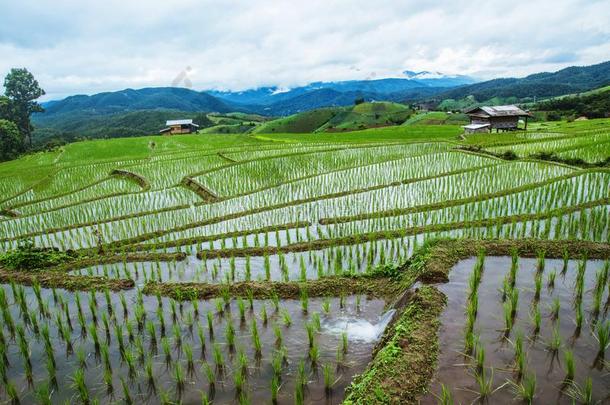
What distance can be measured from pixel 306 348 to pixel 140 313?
2186 millimetres

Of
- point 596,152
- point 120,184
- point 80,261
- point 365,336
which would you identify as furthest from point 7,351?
point 596,152

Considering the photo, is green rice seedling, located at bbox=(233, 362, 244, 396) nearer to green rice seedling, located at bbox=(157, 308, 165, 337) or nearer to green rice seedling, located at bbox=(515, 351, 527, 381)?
green rice seedling, located at bbox=(157, 308, 165, 337)

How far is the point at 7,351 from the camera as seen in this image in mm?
4332

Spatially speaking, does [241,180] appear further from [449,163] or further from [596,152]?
[596,152]

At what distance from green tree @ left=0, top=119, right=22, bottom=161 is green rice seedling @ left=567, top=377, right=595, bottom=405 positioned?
40689 mm

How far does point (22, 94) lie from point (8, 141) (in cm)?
1206

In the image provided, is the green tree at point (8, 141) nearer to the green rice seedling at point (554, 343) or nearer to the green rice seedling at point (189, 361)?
the green rice seedling at point (189, 361)

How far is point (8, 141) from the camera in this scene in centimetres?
3388

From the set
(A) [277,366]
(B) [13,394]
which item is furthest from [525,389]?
(B) [13,394]

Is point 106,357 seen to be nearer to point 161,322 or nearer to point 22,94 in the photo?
point 161,322

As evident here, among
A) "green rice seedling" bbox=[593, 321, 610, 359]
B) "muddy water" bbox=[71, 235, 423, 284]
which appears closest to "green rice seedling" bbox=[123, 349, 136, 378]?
"muddy water" bbox=[71, 235, 423, 284]

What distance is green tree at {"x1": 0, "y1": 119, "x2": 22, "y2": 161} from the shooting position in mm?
33219

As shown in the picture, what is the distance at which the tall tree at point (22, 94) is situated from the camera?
42.0 meters

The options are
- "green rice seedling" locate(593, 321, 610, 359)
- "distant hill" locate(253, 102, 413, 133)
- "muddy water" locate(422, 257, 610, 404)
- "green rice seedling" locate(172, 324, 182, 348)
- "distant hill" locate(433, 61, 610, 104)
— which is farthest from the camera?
"distant hill" locate(433, 61, 610, 104)
